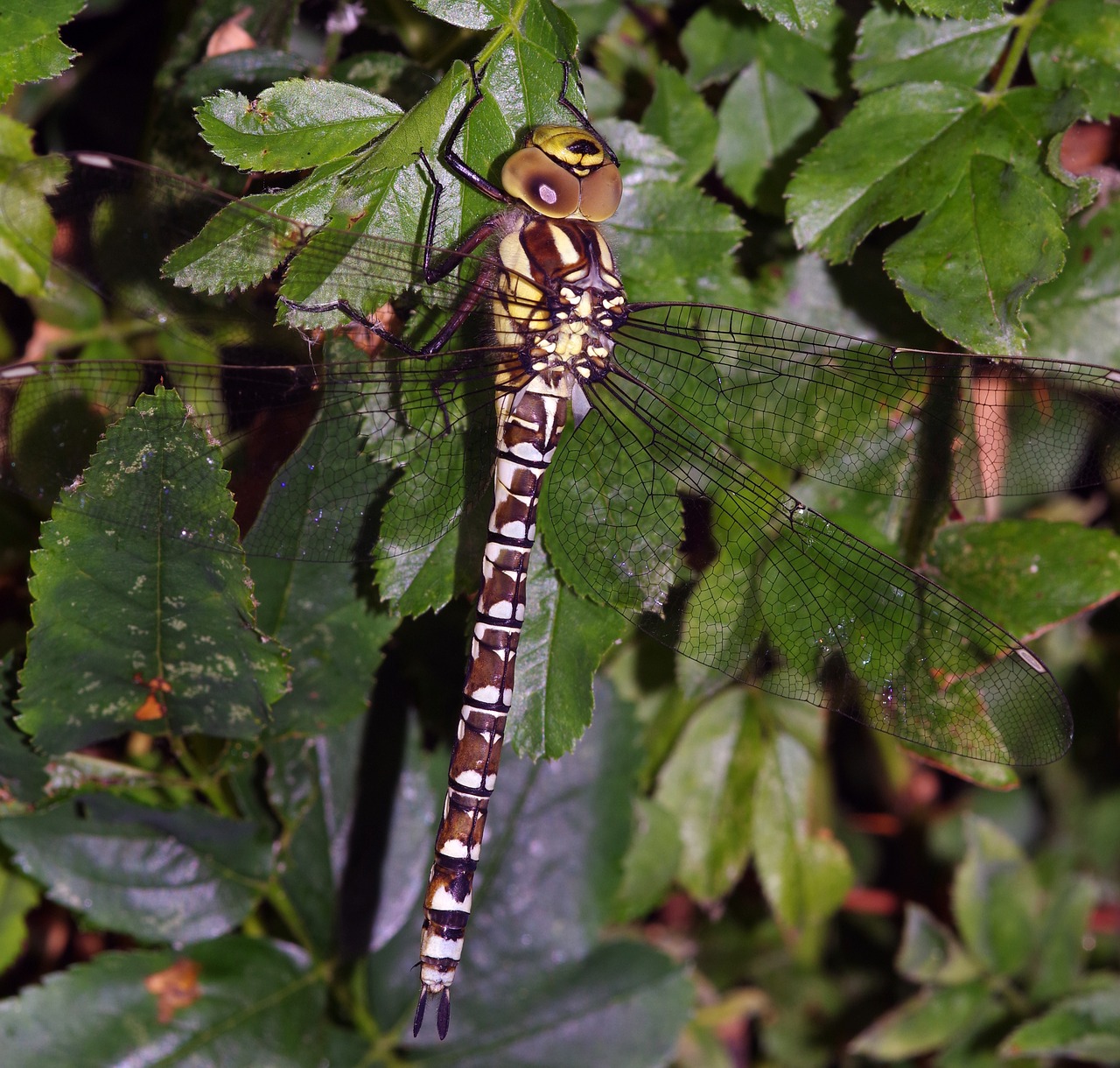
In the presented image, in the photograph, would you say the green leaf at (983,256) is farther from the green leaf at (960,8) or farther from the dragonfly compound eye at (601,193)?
the dragonfly compound eye at (601,193)

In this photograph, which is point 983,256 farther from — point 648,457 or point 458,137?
point 458,137

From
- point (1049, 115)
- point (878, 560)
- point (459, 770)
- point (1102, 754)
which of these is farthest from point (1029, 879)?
point (1049, 115)

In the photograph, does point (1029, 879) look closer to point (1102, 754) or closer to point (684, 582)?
point (1102, 754)

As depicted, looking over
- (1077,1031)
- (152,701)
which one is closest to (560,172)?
(152,701)

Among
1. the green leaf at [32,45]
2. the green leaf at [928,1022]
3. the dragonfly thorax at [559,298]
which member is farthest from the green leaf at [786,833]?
the green leaf at [32,45]


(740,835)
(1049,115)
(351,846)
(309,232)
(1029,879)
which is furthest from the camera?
(1029,879)

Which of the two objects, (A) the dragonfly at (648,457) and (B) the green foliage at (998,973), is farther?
(B) the green foliage at (998,973)
